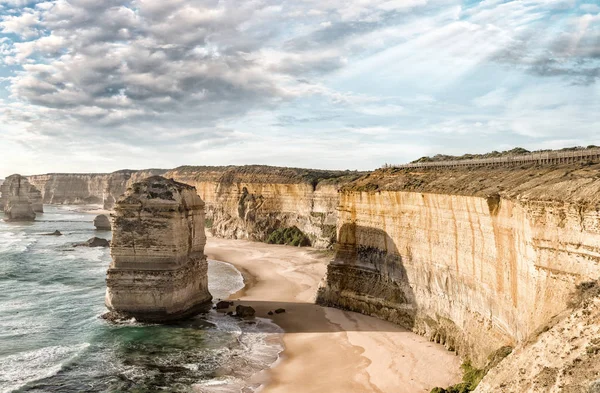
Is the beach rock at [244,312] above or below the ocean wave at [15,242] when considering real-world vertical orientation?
below

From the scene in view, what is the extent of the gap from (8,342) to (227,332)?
11562 mm

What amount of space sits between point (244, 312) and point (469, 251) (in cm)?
1492

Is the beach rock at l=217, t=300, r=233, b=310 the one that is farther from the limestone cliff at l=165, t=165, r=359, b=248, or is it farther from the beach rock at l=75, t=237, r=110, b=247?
the beach rock at l=75, t=237, r=110, b=247

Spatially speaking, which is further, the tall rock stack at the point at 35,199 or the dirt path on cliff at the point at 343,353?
the tall rock stack at the point at 35,199

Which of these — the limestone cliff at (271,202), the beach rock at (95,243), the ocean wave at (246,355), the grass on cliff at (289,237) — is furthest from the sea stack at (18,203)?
the ocean wave at (246,355)

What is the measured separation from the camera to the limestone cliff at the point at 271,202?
201 feet

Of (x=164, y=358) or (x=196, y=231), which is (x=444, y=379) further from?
(x=196, y=231)

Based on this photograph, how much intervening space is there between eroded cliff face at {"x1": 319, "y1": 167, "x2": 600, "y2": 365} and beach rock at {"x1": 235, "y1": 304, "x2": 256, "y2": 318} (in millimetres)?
5296

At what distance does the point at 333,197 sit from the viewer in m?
60.5

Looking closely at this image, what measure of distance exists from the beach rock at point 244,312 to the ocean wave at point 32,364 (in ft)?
29.7

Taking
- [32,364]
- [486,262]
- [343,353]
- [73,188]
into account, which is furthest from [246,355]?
[73,188]

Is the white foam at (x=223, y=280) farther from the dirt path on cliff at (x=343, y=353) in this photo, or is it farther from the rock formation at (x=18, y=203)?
the rock formation at (x=18, y=203)

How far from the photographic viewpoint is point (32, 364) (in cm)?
2127

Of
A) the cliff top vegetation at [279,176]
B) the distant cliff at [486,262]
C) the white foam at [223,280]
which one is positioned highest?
the cliff top vegetation at [279,176]
